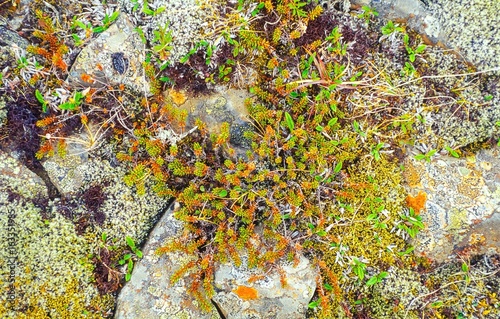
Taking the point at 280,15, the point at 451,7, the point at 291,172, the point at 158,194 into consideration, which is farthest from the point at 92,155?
the point at 451,7

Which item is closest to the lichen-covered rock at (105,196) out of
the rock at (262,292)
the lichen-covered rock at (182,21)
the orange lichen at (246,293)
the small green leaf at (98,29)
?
the rock at (262,292)

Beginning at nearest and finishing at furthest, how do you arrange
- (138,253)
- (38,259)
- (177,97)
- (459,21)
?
(38,259)
(138,253)
(177,97)
(459,21)

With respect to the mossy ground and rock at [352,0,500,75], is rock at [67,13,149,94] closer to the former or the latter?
the mossy ground

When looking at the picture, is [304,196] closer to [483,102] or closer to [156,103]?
[156,103]

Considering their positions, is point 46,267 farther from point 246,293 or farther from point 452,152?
point 452,152

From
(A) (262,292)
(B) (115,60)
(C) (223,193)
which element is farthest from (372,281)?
(B) (115,60)

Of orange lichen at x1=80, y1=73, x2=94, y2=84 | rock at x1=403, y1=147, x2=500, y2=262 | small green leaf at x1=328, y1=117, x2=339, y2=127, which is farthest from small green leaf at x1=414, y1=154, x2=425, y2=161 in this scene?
orange lichen at x1=80, y1=73, x2=94, y2=84

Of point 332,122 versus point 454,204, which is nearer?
point 332,122

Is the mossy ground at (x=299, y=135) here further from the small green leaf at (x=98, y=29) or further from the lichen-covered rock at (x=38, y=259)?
the small green leaf at (x=98, y=29)
